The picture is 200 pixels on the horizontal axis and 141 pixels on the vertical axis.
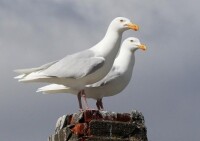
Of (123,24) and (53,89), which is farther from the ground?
(123,24)

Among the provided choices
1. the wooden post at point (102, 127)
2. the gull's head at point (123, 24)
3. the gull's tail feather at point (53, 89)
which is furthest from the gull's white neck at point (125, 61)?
the wooden post at point (102, 127)

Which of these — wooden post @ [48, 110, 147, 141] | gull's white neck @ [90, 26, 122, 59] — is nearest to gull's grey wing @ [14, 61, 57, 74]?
gull's white neck @ [90, 26, 122, 59]

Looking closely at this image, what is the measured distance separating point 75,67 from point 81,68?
0.11 meters

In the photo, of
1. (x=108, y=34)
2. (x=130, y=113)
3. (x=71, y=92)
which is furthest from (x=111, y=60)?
(x=130, y=113)

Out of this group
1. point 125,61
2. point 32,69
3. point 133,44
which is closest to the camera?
point 32,69

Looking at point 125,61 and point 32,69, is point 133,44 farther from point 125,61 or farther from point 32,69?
point 32,69

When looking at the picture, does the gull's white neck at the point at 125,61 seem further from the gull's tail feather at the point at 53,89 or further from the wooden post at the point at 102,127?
the wooden post at the point at 102,127

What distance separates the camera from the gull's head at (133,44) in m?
11.1

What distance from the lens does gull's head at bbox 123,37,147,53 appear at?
11.1m

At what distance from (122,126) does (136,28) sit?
3818mm

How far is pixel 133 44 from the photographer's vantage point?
11227 mm

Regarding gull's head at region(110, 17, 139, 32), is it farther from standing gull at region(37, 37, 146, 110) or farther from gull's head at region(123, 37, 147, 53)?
gull's head at region(123, 37, 147, 53)

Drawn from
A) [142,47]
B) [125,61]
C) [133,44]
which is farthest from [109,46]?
[133,44]

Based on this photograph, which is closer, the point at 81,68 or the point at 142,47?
the point at 81,68
